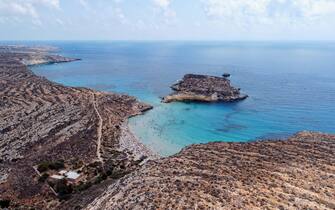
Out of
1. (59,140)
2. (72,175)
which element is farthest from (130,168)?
(59,140)

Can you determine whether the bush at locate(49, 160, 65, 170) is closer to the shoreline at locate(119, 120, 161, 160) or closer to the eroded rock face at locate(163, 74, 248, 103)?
the shoreline at locate(119, 120, 161, 160)

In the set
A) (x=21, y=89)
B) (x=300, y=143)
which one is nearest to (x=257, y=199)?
(x=300, y=143)

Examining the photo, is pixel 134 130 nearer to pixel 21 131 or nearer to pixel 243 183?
pixel 21 131

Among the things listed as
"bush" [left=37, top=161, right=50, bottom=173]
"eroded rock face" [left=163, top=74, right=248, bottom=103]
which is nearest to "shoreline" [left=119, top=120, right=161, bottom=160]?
"bush" [left=37, top=161, right=50, bottom=173]

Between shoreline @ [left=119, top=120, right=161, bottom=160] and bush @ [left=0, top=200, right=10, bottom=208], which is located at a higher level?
bush @ [left=0, top=200, right=10, bottom=208]

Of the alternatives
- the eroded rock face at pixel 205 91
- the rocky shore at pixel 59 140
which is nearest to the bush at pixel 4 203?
the rocky shore at pixel 59 140

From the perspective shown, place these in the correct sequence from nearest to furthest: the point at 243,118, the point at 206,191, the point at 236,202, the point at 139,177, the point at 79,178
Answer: the point at 236,202 < the point at 206,191 < the point at 139,177 < the point at 79,178 < the point at 243,118

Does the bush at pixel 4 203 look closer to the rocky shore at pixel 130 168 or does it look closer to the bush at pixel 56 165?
the rocky shore at pixel 130 168
